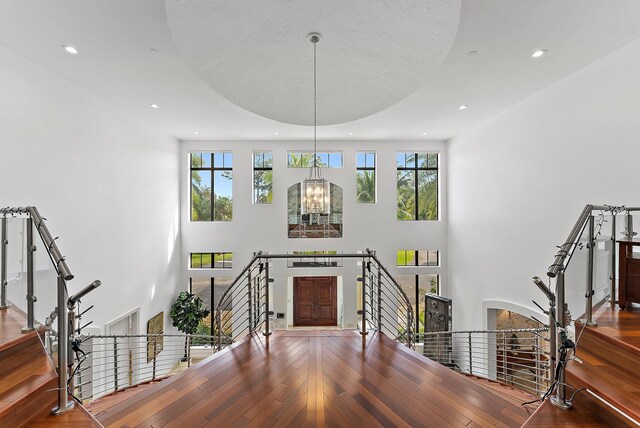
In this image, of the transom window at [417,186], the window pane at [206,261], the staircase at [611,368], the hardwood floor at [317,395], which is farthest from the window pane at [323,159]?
the staircase at [611,368]

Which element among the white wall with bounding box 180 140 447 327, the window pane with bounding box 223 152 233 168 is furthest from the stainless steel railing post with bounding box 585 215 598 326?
the window pane with bounding box 223 152 233 168

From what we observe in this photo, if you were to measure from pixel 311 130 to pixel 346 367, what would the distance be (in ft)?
18.4

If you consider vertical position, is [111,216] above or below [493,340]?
above

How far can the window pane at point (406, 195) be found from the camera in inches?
322

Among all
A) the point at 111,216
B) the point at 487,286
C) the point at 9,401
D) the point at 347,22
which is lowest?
the point at 487,286

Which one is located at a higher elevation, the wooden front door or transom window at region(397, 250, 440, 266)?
transom window at region(397, 250, 440, 266)

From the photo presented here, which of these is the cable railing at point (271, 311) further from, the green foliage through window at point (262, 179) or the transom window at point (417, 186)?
the transom window at point (417, 186)

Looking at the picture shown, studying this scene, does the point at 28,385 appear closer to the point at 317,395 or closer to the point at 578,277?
the point at 317,395

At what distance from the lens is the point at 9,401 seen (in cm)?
162

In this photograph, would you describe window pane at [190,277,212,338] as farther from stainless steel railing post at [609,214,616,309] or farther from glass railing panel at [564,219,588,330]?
stainless steel railing post at [609,214,616,309]

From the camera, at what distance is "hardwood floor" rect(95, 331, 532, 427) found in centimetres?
190

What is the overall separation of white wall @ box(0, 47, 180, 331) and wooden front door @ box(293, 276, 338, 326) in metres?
3.59

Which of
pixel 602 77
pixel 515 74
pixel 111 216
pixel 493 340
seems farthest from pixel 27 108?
pixel 493 340

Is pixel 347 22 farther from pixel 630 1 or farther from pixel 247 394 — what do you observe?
pixel 630 1
